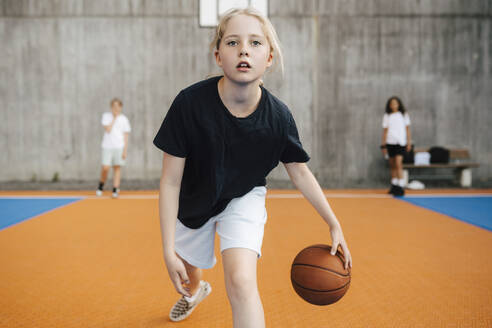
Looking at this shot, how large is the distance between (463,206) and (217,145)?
212 inches

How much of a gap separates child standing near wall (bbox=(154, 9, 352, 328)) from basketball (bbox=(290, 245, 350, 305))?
6 cm

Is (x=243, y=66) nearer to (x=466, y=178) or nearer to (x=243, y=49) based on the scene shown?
(x=243, y=49)

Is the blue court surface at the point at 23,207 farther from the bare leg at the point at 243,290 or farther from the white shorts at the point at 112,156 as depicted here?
the bare leg at the point at 243,290

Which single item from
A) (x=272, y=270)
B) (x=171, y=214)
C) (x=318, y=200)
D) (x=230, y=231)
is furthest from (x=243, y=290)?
(x=272, y=270)

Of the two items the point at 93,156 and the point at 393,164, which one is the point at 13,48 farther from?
the point at 393,164

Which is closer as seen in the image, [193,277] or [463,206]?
[193,277]

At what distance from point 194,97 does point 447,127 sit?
9217mm

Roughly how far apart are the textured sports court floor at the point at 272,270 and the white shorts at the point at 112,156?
1602mm

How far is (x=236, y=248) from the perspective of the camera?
63.4 inches

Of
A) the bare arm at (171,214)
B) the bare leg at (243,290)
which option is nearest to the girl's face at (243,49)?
the bare arm at (171,214)

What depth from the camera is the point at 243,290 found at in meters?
1.47

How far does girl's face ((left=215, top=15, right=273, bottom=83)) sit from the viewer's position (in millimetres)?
1492

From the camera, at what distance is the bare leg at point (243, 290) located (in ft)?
4.69

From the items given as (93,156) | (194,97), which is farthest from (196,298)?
(93,156)
